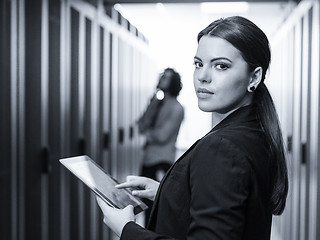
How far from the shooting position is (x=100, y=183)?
1.21 metres

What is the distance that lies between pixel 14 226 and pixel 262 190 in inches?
54.3

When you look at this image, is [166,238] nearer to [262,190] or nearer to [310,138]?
[262,190]

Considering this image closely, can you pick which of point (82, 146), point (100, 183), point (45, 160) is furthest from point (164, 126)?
point (100, 183)

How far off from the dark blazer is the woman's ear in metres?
0.05

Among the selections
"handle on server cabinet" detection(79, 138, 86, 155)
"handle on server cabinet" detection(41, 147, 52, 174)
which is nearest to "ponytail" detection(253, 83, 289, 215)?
"handle on server cabinet" detection(41, 147, 52, 174)

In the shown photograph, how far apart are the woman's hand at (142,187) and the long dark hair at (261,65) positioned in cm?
35

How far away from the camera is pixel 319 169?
2666 mm

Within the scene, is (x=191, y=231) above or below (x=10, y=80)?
below

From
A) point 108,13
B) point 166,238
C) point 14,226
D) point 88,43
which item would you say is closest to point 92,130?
point 88,43

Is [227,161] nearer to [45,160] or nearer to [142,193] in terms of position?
[142,193]

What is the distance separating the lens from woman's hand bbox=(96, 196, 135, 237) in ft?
3.64

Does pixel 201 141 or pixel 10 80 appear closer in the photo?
pixel 201 141

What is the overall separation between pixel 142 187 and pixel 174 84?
97.1 inches

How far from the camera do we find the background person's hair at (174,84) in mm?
3832
